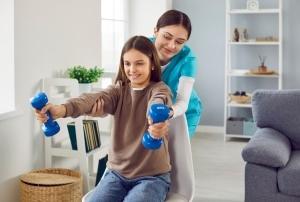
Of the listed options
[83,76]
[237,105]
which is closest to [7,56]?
[83,76]

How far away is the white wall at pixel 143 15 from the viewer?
5992 mm

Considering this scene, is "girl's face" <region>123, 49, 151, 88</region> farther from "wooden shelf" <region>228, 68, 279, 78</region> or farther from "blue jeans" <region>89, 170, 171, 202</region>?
"wooden shelf" <region>228, 68, 279, 78</region>

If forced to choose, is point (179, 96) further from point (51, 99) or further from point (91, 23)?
point (91, 23)

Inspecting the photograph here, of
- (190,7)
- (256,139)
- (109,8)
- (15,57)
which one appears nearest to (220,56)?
(190,7)

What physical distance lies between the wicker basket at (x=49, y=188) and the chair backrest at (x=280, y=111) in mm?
1463

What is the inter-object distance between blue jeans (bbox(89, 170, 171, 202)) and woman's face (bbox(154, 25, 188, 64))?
0.54 metres

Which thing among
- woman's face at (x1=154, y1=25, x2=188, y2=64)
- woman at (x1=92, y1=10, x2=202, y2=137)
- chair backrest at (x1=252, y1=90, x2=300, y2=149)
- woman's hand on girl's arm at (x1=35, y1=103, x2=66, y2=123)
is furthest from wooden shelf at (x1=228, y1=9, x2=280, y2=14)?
woman's hand on girl's arm at (x1=35, y1=103, x2=66, y2=123)

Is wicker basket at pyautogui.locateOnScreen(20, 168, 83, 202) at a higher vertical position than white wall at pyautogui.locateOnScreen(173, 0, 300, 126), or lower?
lower

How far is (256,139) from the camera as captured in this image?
3432 millimetres

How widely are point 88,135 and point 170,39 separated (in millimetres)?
1582

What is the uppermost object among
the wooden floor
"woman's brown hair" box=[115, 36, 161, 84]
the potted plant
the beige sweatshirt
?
"woman's brown hair" box=[115, 36, 161, 84]

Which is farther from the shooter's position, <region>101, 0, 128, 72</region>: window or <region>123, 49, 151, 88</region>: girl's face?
<region>101, 0, 128, 72</region>: window

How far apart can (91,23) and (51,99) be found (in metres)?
1.03

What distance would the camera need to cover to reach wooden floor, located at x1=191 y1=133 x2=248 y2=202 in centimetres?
399
